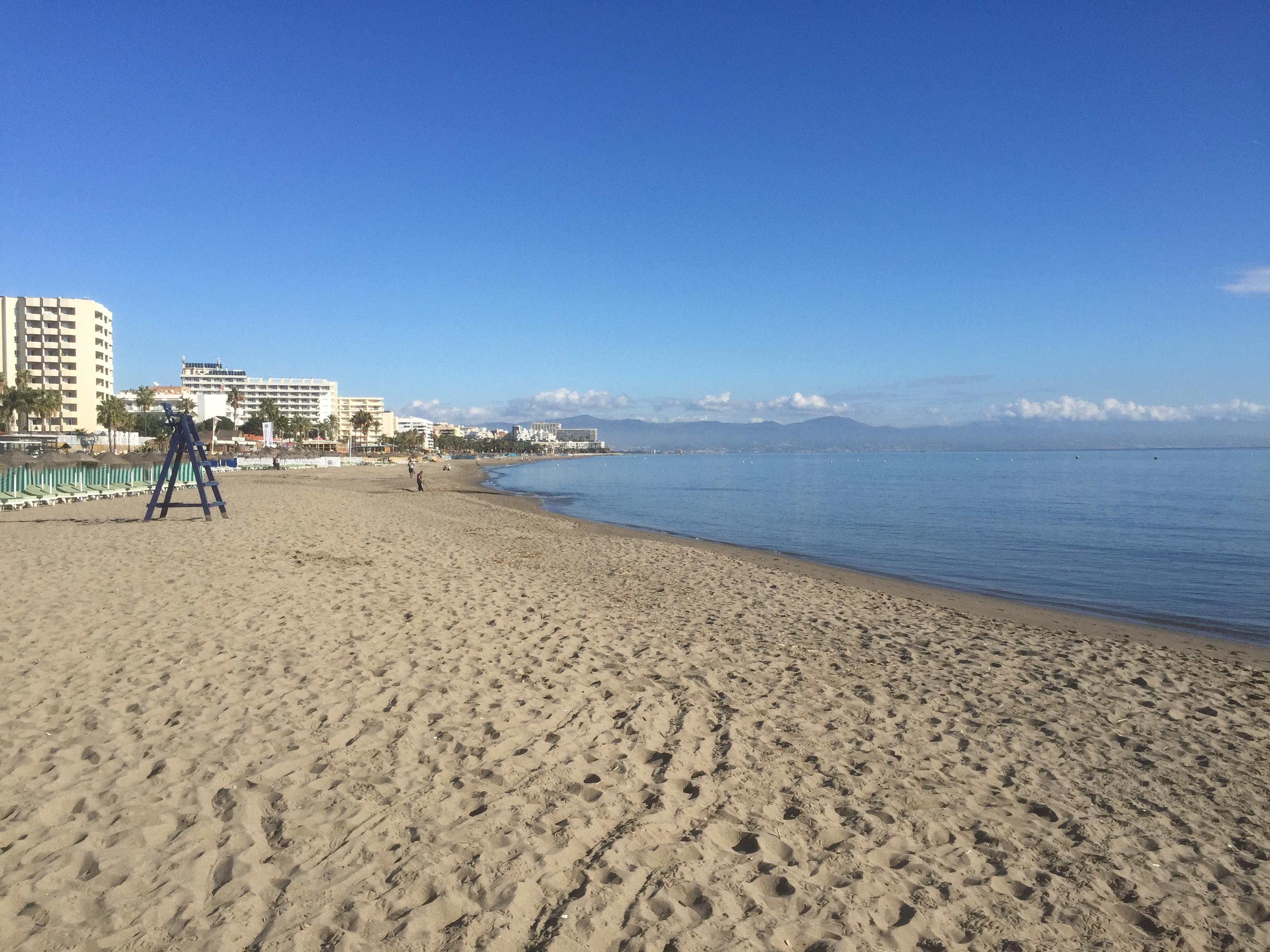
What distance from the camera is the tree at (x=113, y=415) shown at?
8550 centimetres

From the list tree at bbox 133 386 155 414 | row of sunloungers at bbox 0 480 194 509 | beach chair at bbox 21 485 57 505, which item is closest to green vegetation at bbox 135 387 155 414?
tree at bbox 133 386 155 414

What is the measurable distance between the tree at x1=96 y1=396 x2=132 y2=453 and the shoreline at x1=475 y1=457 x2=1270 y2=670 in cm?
8859

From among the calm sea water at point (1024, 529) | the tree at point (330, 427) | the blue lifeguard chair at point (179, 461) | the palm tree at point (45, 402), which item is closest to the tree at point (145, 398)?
the palm tree at point (45, 402)

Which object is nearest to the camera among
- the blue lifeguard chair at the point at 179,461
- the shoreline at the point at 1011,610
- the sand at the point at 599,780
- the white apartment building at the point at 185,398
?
the sand at the point at 599,780

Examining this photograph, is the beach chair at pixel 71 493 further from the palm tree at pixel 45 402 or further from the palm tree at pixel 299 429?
the palm tree at pixel 299 429

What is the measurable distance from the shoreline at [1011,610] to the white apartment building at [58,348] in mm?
110170

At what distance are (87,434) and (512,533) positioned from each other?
3456 inches

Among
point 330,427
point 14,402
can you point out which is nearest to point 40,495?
point 14,402

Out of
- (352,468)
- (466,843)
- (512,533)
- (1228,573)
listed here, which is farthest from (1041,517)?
(352,468)

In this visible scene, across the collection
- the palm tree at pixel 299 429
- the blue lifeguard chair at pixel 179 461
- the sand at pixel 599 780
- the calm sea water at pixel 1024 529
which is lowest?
the calm sea water at pixel 1024 529

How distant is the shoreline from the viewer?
10.5 m

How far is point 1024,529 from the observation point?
2686cm

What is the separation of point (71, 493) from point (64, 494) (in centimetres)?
33

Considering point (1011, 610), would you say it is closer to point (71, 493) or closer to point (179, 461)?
point (179, 461)
